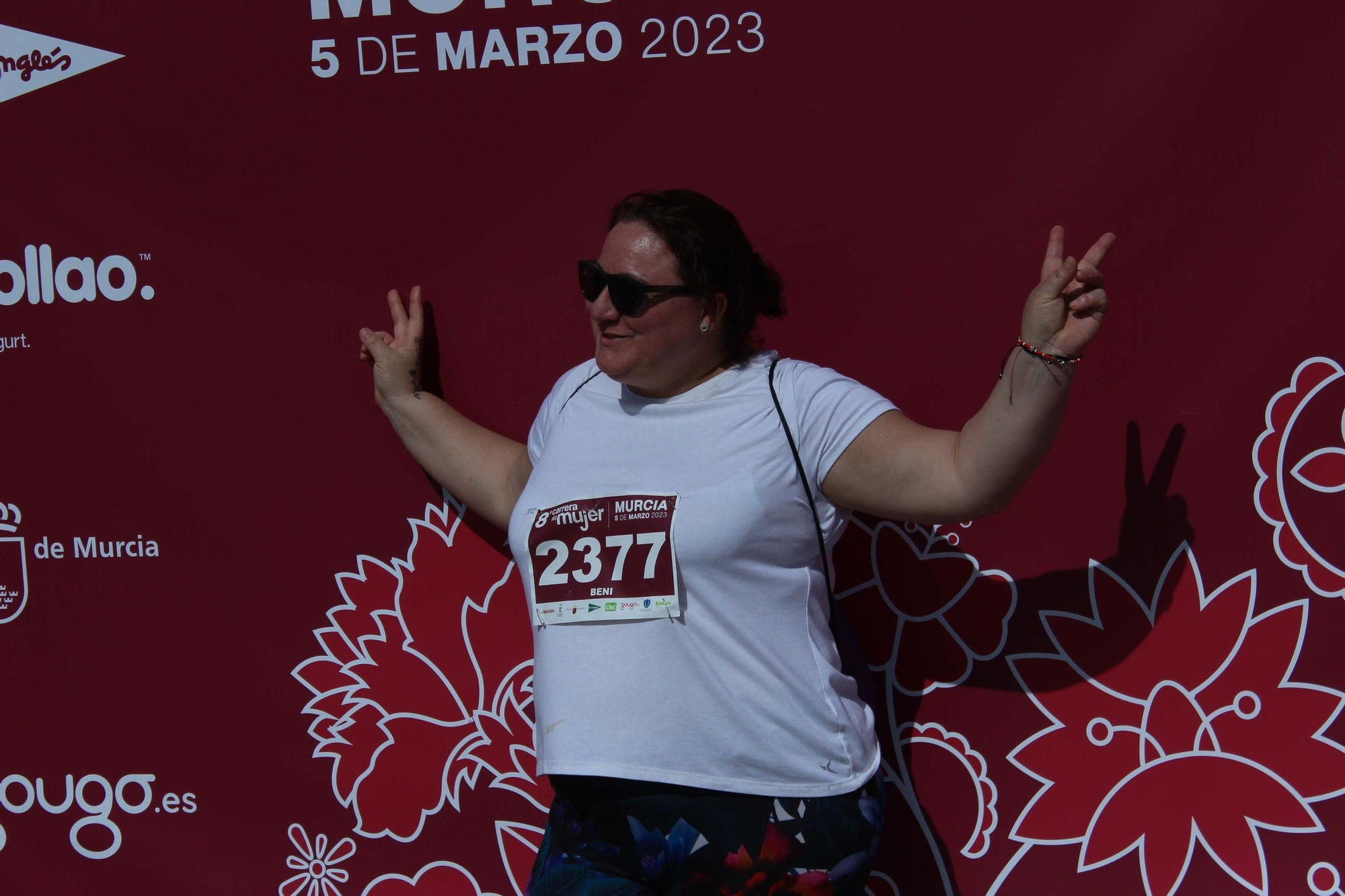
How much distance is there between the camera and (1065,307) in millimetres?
1595

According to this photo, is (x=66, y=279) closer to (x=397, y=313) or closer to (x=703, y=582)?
(x=397, y=313)

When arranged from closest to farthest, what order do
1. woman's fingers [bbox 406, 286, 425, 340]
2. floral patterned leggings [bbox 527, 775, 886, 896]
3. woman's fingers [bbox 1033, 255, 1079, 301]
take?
woman's fingers [bbox 1033, 255, 1079, 301], floral patterned leggings [bbox 527, 775, 886, 896], woman's fingers [bbox 406, 286, 425, 340]

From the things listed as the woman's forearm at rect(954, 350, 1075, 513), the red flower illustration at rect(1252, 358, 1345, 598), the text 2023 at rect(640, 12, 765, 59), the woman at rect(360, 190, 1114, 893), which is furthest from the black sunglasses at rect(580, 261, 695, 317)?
the red flower illustration at rect(1252, 358, 1345, 598)

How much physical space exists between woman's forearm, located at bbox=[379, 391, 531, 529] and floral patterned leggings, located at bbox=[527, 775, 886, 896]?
573 mm

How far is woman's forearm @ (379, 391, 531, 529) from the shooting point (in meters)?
2.15

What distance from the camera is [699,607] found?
1744 millimetres

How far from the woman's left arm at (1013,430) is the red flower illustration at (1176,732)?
0.66 metres

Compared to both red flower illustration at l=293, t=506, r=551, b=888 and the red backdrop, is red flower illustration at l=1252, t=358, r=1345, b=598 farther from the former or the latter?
red flower illustration at l=293, t=506, r=551, b=888

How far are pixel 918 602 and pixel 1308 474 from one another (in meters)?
0.74

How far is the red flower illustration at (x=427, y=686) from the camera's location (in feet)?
7.70

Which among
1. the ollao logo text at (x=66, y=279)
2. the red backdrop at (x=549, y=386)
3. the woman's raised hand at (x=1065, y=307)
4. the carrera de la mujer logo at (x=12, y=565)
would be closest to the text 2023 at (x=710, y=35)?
the red backdrop at (x=549, y=386)

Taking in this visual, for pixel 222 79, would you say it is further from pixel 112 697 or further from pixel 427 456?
pixel 112 697

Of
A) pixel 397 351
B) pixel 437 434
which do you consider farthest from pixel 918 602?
pixel 397 351

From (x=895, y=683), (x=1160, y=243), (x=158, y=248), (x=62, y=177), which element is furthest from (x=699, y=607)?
(x=62, y=177)
